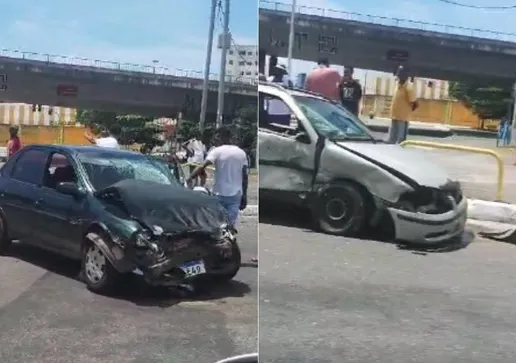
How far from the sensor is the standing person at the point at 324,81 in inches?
45.7

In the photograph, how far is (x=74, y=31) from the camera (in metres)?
1.15

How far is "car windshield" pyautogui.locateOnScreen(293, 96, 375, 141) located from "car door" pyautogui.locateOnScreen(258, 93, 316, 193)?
0.08 ft

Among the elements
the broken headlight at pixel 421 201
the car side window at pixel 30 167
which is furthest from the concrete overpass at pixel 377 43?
the car side window at pixel 30 167

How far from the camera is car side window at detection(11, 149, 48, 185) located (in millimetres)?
1199

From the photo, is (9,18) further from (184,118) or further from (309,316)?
(309,316)

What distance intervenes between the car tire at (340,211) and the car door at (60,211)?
0.42 meters

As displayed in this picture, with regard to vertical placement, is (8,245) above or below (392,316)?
above

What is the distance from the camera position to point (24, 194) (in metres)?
1.23

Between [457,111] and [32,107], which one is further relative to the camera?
[457,111]

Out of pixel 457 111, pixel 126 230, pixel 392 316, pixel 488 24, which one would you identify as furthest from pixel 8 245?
pixel 488 24

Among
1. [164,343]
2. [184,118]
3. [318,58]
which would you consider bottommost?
[164,343]

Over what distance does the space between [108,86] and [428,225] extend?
623 millimetres

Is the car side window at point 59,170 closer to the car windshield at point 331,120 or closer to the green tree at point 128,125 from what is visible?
the green tree at point 128,125

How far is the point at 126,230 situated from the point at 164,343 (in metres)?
0.24
